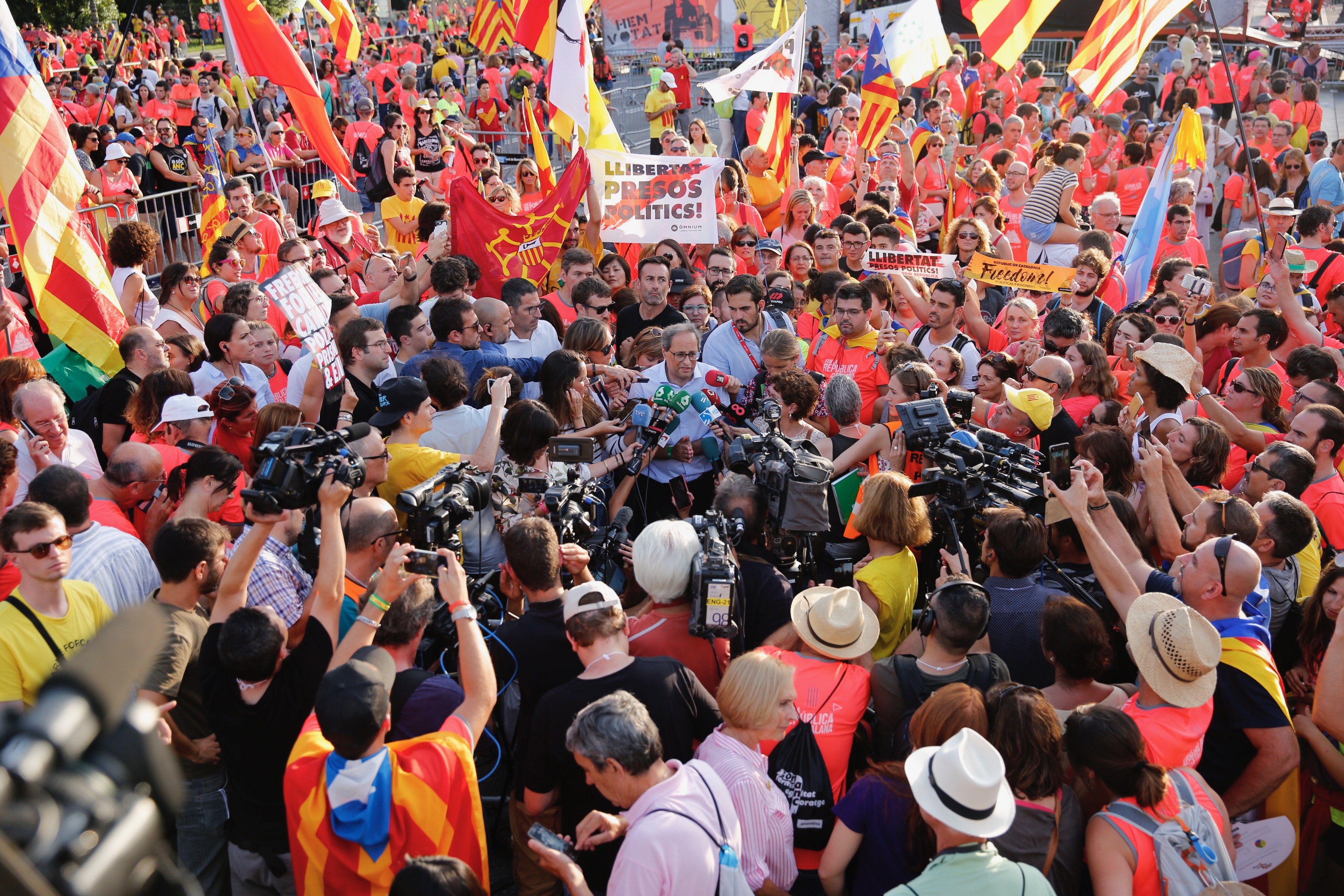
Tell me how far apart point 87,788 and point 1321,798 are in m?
3.85

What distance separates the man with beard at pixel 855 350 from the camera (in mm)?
6375

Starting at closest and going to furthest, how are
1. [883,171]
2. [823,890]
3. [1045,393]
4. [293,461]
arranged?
[823,890] → [293,461] → [1045,393] → [883,171]

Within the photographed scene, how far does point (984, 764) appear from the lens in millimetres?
2604

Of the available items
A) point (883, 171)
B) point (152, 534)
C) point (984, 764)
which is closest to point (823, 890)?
point (984, 764)

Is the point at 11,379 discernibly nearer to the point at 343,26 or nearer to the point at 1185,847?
the point at 1185,847

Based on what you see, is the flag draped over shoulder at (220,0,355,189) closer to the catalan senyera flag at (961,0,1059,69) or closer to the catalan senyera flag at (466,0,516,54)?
the catalan senyera flag at (466,0,516,54)

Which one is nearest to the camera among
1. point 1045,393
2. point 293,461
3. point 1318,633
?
point 293,461

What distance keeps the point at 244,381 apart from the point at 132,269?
5.44 feet

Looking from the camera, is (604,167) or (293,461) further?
(604,167)

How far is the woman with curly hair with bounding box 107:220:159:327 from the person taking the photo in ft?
21.6

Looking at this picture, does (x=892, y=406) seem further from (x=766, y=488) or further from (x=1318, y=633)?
(x=1318, y=633)

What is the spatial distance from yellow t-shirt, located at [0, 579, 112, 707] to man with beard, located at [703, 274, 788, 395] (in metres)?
3.80

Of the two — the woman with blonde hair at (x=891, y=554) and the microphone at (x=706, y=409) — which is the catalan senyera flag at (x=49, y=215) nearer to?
the microphone at (x=706, y=409)

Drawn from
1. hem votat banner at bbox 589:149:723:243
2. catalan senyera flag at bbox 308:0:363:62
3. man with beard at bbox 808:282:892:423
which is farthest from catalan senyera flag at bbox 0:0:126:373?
catalan senyera flag at bbox 308:0:363:62
